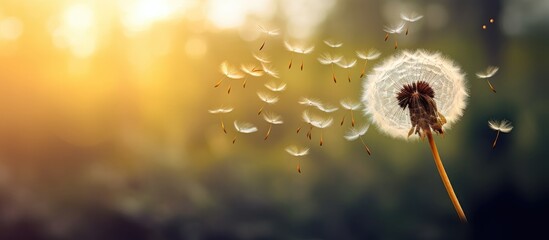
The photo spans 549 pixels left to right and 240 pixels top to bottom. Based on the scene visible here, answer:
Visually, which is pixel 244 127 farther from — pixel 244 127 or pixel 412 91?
pixel 412 91

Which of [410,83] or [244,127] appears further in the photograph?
[244,127]

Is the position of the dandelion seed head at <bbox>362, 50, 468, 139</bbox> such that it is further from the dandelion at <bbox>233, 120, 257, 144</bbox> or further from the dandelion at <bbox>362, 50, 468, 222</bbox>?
the dandelion at <bbox>233, 120, 257, 144</bbox>

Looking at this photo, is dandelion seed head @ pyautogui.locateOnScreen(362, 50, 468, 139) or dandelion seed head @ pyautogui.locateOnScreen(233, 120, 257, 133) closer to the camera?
dandelion seed head @ pyautogui.locateOnScreen(362, 50, 468, 139)

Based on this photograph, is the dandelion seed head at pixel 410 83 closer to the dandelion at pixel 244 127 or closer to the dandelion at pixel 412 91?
the dandelion at pixel 412 91

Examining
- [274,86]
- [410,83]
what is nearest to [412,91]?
[410,83]

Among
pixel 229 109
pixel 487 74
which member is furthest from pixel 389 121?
pixel 229 109

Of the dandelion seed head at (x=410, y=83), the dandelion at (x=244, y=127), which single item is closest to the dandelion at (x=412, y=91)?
the dandelion seed head at (x=410, y=83)

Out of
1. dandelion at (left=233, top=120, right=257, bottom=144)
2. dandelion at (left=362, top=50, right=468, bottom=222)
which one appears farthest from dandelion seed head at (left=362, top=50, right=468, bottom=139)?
dandelion at (left=233, top=120, right=257, bottom=144)
